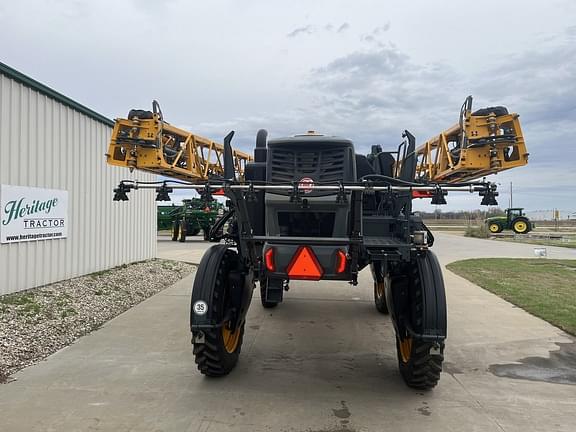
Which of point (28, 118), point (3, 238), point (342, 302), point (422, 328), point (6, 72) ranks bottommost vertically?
point (342, 302)

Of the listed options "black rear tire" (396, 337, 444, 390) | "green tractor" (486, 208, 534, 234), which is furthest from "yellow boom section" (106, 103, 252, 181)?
"green tractor" (486, 208, 534, 234)

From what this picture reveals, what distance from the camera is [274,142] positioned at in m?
4.01

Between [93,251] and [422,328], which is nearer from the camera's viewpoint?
[422,328]

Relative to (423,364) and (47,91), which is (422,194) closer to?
(423,364)

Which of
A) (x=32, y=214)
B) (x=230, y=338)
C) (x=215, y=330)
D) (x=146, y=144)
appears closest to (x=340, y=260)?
(x=215, y=330)

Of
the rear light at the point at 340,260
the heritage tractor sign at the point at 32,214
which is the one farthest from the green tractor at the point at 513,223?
the rear light at the point at 340,260

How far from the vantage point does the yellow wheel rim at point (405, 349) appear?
4.08 meters

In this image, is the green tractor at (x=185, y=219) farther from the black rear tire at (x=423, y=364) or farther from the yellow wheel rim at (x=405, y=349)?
the black rear tire at (x=423, y=364)

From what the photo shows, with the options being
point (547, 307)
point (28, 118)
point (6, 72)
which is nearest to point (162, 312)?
point (28, 118)

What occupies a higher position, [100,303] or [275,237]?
[275,237]

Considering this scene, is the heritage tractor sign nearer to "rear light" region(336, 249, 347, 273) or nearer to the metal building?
the metal building

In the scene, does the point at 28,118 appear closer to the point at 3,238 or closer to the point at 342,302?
the point at 3,238

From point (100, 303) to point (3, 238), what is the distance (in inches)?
66.0

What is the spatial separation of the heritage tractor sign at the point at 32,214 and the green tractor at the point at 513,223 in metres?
31.7
